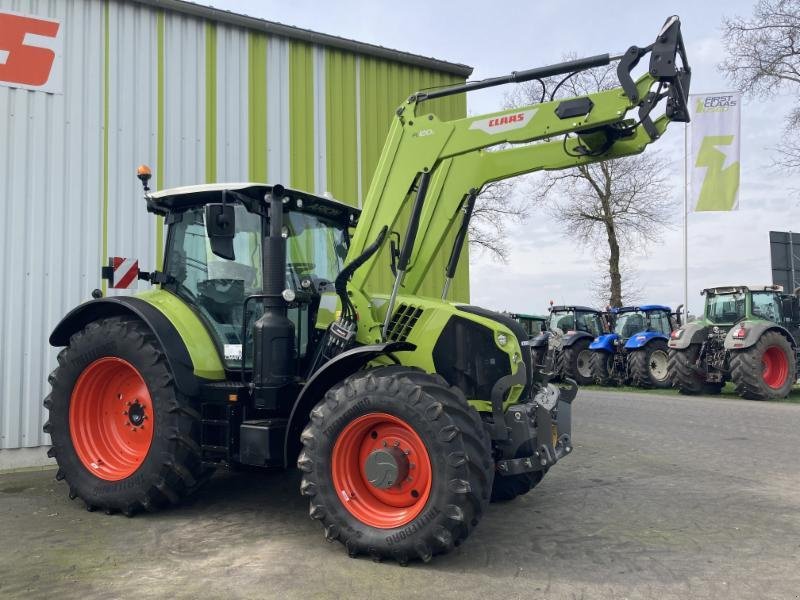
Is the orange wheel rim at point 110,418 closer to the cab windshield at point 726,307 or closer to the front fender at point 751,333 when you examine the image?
the front fender at point 751,333

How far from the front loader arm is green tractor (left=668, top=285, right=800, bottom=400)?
386 inches

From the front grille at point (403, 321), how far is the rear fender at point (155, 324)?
1483 mm

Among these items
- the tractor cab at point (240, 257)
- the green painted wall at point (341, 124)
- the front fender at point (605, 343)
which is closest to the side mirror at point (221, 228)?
the tractor cab at point (240, 257)

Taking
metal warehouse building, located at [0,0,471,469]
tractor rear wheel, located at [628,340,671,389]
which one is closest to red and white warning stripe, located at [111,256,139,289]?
metal warehouse building, located at [0,0,471,469]

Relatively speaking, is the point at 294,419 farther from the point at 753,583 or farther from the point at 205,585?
the point at 753,583

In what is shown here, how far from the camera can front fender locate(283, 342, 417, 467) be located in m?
4.29

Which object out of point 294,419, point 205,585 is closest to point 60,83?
point 294,419

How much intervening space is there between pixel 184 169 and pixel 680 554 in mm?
6228

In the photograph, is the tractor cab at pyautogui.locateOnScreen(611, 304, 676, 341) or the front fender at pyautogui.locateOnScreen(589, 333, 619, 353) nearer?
the front fender at pyautogui.locateOnScreen(589, 333, 619, 353)

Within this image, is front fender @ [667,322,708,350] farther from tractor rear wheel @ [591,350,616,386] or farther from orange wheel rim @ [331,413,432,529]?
orange wheel rim @ [331,413,432,529]

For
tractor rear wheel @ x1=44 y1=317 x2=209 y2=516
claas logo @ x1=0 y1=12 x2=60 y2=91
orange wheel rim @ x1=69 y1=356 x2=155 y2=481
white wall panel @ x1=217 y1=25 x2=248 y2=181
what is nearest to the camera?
tractor rear wheel @ x1=44 y1=317 x2=209 y2=516

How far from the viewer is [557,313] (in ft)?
62.2

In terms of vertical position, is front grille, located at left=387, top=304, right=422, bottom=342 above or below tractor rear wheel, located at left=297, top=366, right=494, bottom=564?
above

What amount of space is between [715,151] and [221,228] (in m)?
15.9
